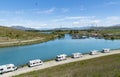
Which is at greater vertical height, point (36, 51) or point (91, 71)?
point (91, 71)

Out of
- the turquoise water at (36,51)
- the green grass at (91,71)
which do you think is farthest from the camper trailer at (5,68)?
the turquoise water at (36,51)

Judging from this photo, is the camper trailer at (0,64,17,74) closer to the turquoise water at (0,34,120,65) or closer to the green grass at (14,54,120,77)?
the green grass at (14,54,120,77)

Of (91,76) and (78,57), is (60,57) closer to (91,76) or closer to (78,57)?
(78,57)

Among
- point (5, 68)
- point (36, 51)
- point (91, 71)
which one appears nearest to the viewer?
point (91, 71)

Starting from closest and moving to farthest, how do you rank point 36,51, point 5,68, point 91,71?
point 91,71, point 5,68, point 36,51

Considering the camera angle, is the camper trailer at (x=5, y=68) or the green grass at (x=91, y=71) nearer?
the green grass at (x=91, y=71)

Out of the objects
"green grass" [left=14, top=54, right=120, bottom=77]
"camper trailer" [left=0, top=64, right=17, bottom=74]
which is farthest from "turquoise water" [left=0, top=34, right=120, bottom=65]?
"green grass" [left=14, top=54, right=120, bottom=77]

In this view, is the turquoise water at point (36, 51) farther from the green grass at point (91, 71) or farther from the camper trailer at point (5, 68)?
the green grass at point (91, 71)

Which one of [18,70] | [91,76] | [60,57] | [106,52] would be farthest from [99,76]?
[106,52]

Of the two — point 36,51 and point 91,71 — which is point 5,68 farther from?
point 36,51

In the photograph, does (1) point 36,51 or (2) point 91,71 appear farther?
(1) point 36,51

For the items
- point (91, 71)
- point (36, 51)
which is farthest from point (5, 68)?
point (36, 51)
